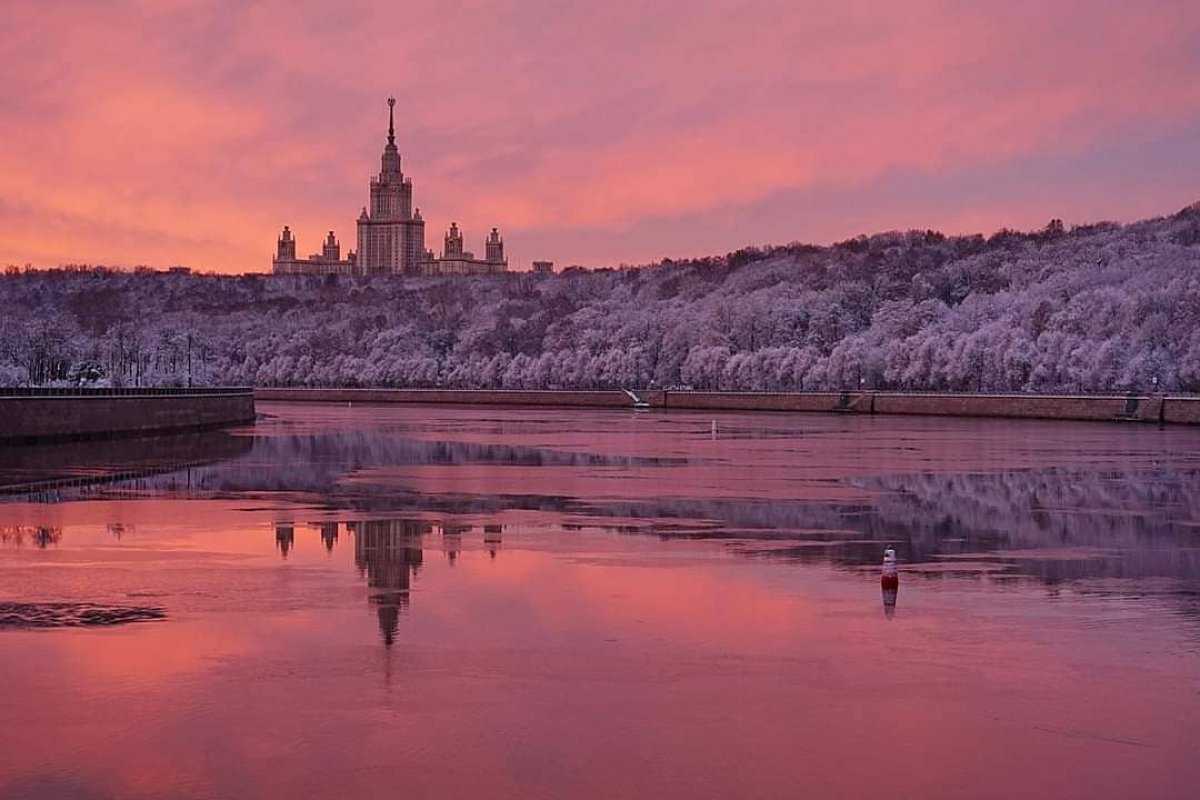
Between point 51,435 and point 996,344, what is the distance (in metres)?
96.8

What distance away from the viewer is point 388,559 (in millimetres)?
23031

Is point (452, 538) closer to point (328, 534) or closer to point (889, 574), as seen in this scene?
point (328, 534)

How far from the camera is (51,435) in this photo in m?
55.5

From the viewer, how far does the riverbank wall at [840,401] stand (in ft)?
327

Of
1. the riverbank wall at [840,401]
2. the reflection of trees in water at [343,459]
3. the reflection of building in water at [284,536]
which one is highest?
the riverbank wall at [840,401]

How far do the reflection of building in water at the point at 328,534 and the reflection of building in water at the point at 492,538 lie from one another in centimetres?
240

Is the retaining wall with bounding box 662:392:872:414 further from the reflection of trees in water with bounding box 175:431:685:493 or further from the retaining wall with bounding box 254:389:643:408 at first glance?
the reflection of trees in water with bounding box 175:431:685:493

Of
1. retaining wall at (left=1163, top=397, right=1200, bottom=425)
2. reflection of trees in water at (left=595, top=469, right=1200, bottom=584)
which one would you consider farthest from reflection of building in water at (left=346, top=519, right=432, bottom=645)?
retaining wall at (left=1163, top=397, right=1200, bottom=425)

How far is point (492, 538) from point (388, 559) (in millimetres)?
3242

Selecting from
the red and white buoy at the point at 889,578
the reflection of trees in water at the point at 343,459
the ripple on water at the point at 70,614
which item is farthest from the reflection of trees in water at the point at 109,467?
the red and white buoy at the point at 889,578

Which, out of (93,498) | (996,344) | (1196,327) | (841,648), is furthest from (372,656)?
(996,344)

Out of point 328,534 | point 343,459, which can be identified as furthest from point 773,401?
point 328,534

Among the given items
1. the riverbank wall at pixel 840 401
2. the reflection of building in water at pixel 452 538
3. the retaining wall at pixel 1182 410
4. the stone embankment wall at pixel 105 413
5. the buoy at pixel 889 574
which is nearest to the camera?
the buoy at pixel 889 574

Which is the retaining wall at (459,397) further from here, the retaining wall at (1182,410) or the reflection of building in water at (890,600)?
the reflection of building in water at (890,600)
